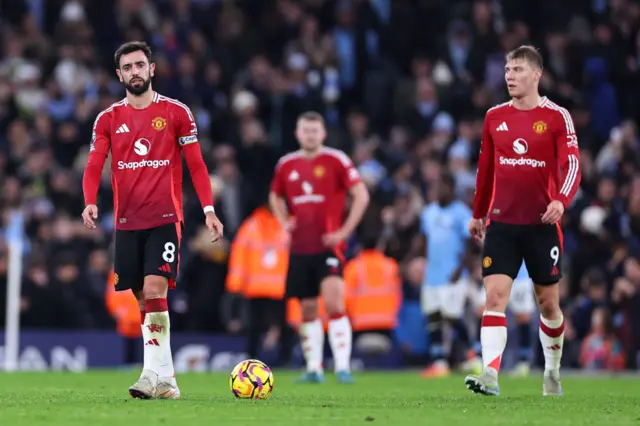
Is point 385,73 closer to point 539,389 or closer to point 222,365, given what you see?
point 222,365

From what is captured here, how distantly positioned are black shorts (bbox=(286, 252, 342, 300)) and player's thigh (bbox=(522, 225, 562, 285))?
3.53m

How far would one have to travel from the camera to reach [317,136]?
1384cm

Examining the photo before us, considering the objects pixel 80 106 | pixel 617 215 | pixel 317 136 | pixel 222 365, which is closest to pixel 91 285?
pixel 222 365

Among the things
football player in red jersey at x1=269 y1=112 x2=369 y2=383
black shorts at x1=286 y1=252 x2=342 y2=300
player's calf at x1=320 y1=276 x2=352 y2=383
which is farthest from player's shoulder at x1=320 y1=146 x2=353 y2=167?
player's calf at x1=320 y1=276 x2=352 y2=383

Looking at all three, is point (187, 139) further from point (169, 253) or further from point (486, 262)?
point (486, 262)

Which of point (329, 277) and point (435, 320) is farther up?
point (329, 277)

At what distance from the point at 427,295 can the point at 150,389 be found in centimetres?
776

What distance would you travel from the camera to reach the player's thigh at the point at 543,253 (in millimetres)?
10328

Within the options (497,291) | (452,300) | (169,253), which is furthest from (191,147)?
(452,300)

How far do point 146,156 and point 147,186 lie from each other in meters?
0.21

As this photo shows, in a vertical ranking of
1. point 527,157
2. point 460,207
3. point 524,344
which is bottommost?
point 524,344

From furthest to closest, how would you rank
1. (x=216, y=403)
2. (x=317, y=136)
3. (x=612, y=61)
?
1. (x=612, y=61)
2. (x=317, y=136)
3. (x=216, y=403)

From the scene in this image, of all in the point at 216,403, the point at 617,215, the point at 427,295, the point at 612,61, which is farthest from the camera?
the point at 612,61

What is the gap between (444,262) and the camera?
1669 cm
